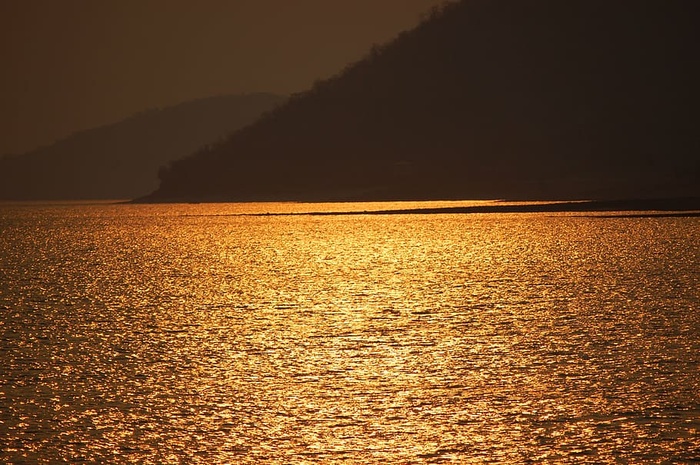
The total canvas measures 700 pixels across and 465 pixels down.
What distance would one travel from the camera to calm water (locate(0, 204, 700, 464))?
69.8 feet

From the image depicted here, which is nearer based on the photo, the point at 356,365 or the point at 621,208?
the point at 356,365

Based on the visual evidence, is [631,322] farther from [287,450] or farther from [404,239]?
[404,239]

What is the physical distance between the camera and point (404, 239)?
102375 millimetres

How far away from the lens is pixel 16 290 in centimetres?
5362

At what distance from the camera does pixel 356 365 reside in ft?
95.4

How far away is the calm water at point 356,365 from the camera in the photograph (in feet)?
69.8

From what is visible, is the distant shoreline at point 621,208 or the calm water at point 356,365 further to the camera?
the distant shoreline at point 621,208

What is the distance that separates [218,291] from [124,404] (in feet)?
89.6

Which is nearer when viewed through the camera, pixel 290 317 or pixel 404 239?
pixel 290 317

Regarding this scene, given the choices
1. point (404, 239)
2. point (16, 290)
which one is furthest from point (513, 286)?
point (404, 239)

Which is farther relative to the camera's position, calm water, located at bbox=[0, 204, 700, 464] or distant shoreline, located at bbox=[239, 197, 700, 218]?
distant shoreline, located at bbox=[239, 197, 700, 218]

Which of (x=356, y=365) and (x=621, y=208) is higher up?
(x=621, y=208)

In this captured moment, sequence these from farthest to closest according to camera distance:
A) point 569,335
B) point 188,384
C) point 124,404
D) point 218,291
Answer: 1. point 218,291
2. point 569,335
3. point 188,384
4. point 124,404

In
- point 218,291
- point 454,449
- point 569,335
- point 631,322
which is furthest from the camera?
point 218,291
